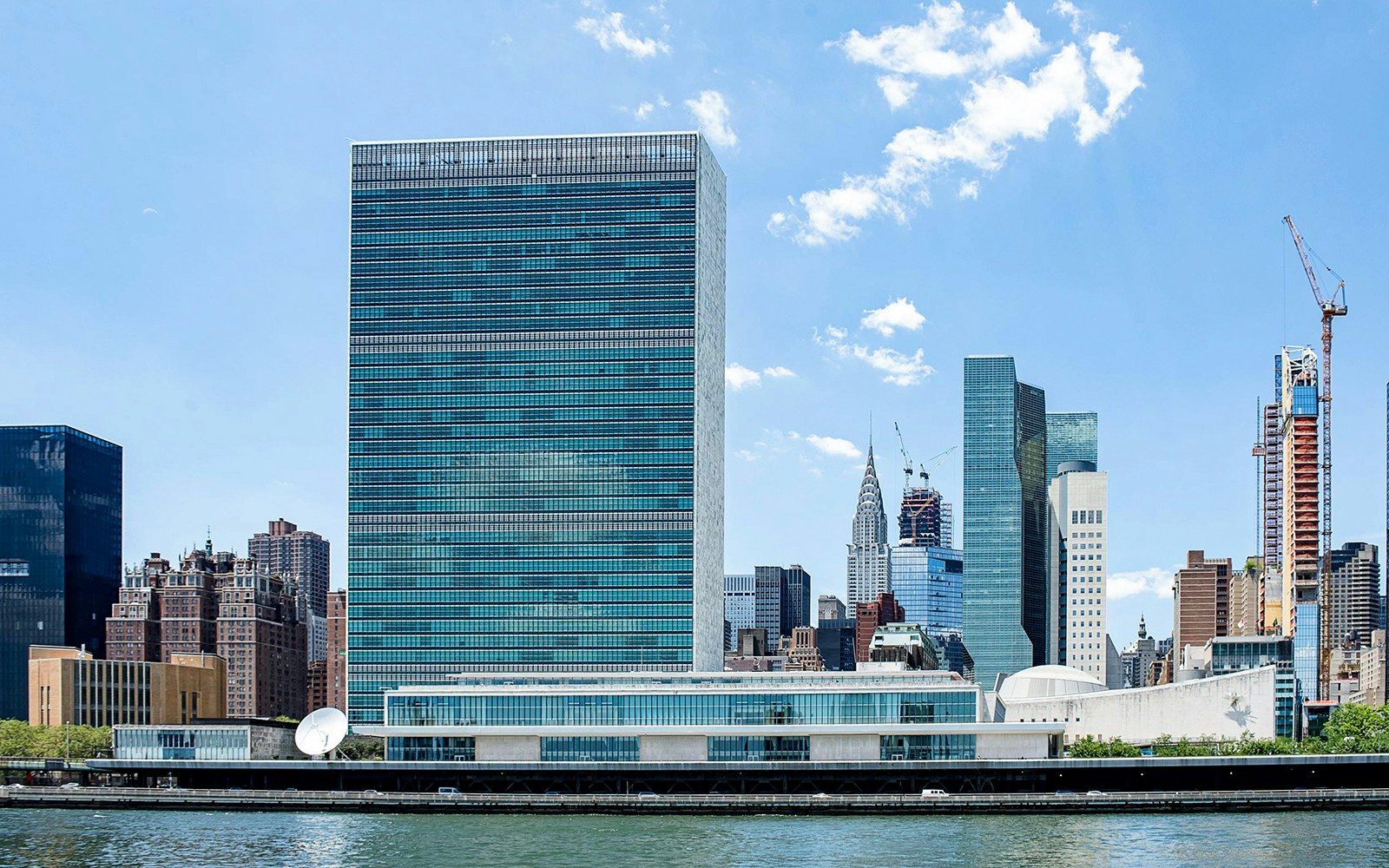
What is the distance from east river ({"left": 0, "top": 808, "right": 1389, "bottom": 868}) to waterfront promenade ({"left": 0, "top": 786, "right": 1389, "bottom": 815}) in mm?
5112

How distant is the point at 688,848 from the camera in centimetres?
14900

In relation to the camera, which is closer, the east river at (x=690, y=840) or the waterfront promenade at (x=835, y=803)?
the east river at (x=690, y=840)

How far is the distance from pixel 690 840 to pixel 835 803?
112 feet

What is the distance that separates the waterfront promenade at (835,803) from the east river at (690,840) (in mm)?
5112

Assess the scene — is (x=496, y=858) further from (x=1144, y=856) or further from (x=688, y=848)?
(x=1144, y=856)

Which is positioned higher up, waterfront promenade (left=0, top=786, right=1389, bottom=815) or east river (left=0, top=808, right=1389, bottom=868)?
east river (left=0, top=808, right=1389, bottom=868)

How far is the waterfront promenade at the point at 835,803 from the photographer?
613 feet

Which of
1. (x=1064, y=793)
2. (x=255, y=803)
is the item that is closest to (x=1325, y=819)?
(x=1064, y=793)

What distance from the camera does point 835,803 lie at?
187375 mm

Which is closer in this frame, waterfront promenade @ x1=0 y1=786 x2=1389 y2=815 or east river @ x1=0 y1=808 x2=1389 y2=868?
east river @ x1=0 y1=808 x2=1389 y2=868

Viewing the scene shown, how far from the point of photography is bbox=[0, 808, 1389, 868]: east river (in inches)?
5527

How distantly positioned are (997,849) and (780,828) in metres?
26.9

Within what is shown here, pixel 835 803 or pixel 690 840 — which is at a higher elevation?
pixel 690 840

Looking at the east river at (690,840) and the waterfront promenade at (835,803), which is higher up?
the east river at (690,840)
